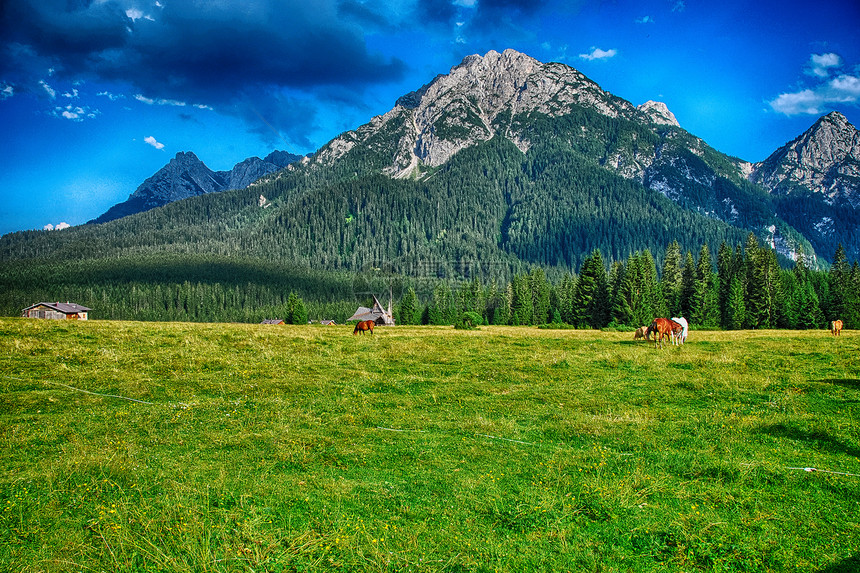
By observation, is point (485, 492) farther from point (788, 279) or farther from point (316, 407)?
point (788, 279)

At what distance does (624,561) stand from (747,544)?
76.9 inches

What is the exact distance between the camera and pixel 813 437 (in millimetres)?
11688

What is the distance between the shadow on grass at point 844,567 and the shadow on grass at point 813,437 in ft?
17.3

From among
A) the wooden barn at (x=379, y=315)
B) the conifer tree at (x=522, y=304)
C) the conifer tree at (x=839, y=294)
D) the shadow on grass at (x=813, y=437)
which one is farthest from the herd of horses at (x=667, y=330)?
the conifer tree at (x=522, y=304)

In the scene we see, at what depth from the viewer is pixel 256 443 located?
37.1 ft

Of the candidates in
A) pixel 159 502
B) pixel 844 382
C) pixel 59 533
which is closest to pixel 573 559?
pixel 159 502

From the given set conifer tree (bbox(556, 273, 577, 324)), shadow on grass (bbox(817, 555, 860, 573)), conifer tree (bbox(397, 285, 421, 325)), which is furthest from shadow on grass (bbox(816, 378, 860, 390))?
conifer tree (bbox(397, 285, 421, 325))

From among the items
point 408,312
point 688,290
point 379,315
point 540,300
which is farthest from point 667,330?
point 408,312

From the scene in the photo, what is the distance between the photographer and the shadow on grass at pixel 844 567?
20.5 ft

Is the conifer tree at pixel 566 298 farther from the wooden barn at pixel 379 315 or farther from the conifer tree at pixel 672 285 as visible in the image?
the wooden barn at pixel 379 315

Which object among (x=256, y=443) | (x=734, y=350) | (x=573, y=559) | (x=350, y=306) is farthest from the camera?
(x=350, y=306)

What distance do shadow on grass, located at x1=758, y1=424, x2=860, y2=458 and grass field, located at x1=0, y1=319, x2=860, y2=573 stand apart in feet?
0.22

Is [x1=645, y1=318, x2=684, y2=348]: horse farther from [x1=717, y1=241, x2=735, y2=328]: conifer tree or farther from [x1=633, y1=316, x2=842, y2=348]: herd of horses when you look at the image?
[x1=717, y1=241, x2=735, y2=328]: conifer tree

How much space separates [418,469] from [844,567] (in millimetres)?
6995
